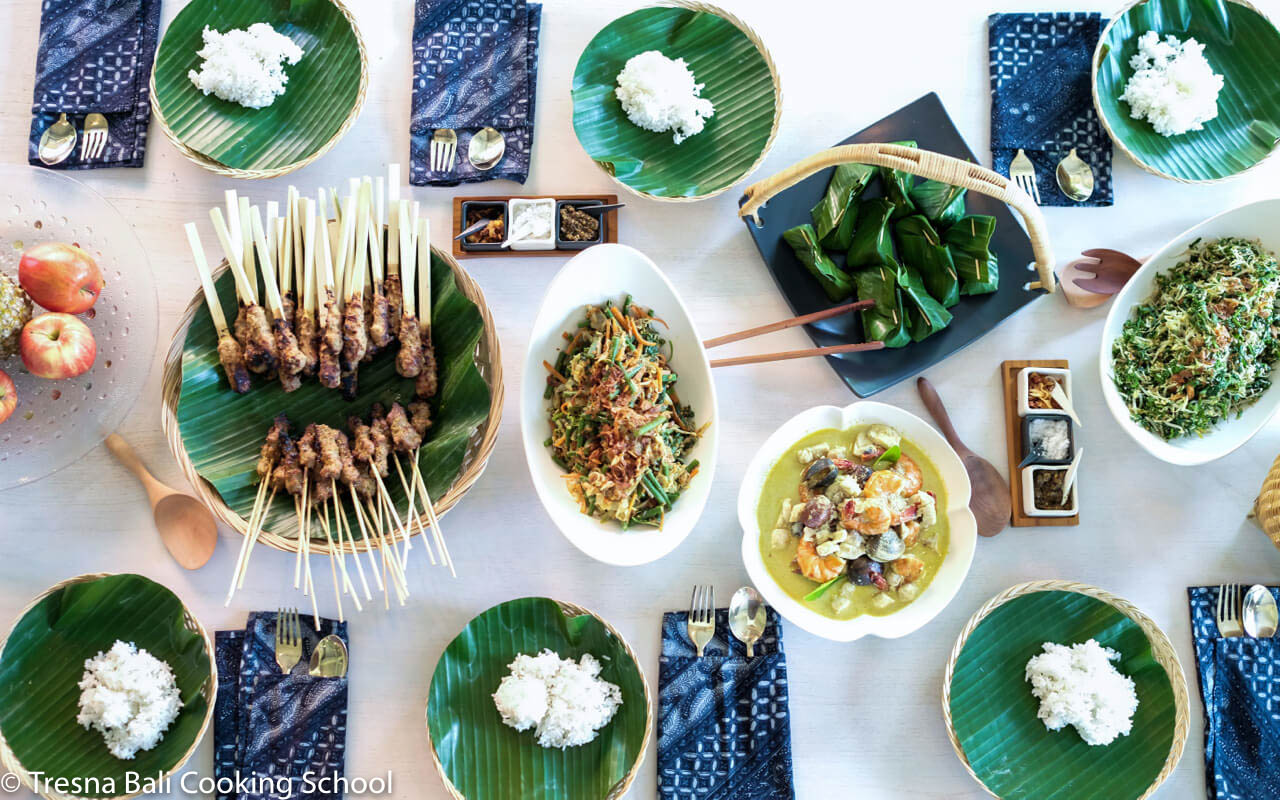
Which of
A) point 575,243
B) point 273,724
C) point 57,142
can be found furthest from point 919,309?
point 57,142

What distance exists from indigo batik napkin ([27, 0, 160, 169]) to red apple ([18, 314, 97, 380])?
74 centimetres

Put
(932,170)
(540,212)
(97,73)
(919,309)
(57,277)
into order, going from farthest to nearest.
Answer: (97,73)
(540,212)
(919,309)
(57,277)
(932,170)

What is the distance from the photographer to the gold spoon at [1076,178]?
315 cm

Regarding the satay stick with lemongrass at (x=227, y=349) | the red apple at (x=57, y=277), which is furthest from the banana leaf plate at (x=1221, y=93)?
the red apple at (x=57, y=277)

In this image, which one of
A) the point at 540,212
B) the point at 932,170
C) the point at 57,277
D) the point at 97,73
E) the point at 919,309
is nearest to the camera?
the point at 932,170

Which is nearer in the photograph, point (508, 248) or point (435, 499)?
point (435, 499)

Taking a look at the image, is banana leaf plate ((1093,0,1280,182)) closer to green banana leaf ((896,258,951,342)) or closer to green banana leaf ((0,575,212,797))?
green banana leaf ((896,258,951,342))

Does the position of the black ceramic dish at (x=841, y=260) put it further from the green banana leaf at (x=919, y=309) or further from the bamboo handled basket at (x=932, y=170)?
the bamboo handled basket at (x=932, y=170)

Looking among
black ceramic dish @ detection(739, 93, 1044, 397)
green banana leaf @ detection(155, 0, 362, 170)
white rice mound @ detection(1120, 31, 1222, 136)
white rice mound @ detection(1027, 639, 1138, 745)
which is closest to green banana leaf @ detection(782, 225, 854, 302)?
black ceramic dish @ detection(739, 93, 1044, 397)

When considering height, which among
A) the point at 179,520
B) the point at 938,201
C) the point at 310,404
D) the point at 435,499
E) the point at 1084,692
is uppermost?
the point at 938,201

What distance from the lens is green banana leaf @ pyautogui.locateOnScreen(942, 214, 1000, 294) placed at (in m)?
2.93

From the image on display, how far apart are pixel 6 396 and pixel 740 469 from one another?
231 centimetres

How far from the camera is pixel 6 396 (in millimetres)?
2658

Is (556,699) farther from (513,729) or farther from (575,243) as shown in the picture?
(575,243)
